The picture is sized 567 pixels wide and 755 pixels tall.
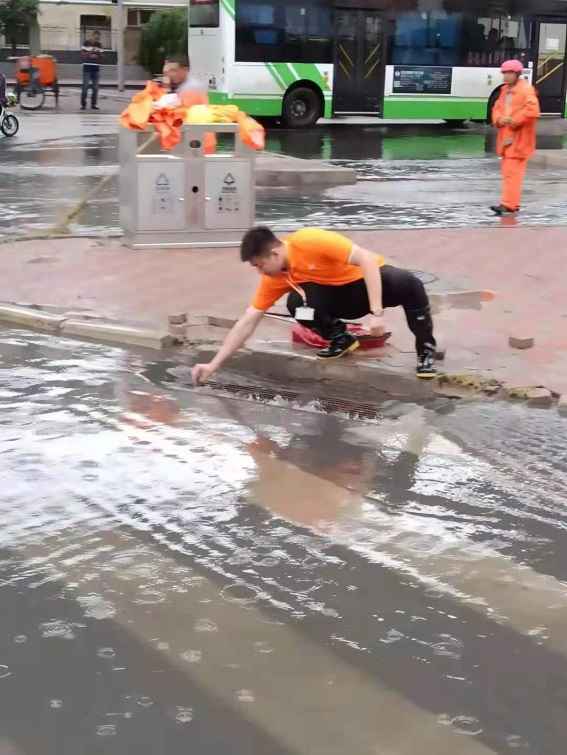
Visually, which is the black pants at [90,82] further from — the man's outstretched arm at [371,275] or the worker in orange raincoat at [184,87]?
the man's outstretched arm at [371,275]

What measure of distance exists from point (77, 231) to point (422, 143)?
1465cm

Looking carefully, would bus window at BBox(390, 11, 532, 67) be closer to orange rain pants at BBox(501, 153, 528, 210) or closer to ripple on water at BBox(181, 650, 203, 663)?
orange rain pants at BBox(501, 153, 528, 210)

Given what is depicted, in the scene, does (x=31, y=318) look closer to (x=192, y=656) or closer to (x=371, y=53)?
(x=192, y=656)

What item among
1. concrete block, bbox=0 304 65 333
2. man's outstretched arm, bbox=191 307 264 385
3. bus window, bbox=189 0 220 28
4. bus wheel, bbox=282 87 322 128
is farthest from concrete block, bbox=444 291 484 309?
bus wheel, bbox=282 87 322 128

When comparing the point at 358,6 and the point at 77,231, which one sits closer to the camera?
the point at 77,231

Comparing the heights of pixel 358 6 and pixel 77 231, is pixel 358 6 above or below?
above

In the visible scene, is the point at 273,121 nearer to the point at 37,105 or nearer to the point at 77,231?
the point at 37,105

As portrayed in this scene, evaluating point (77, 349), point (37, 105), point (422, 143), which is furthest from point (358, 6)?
point (77, 349)

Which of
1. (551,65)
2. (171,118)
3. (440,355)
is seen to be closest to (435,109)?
(551,65)

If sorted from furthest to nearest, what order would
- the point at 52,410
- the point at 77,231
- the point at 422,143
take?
the point at 422,143
the point at 77,231
the point at 52,410

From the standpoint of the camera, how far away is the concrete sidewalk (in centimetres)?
699

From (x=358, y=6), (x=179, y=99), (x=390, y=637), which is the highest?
(x=358, y=6)

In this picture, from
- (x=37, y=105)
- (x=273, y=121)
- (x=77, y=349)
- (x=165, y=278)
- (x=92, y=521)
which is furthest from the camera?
(x=37, y=105)

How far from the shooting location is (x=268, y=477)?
508 cm
